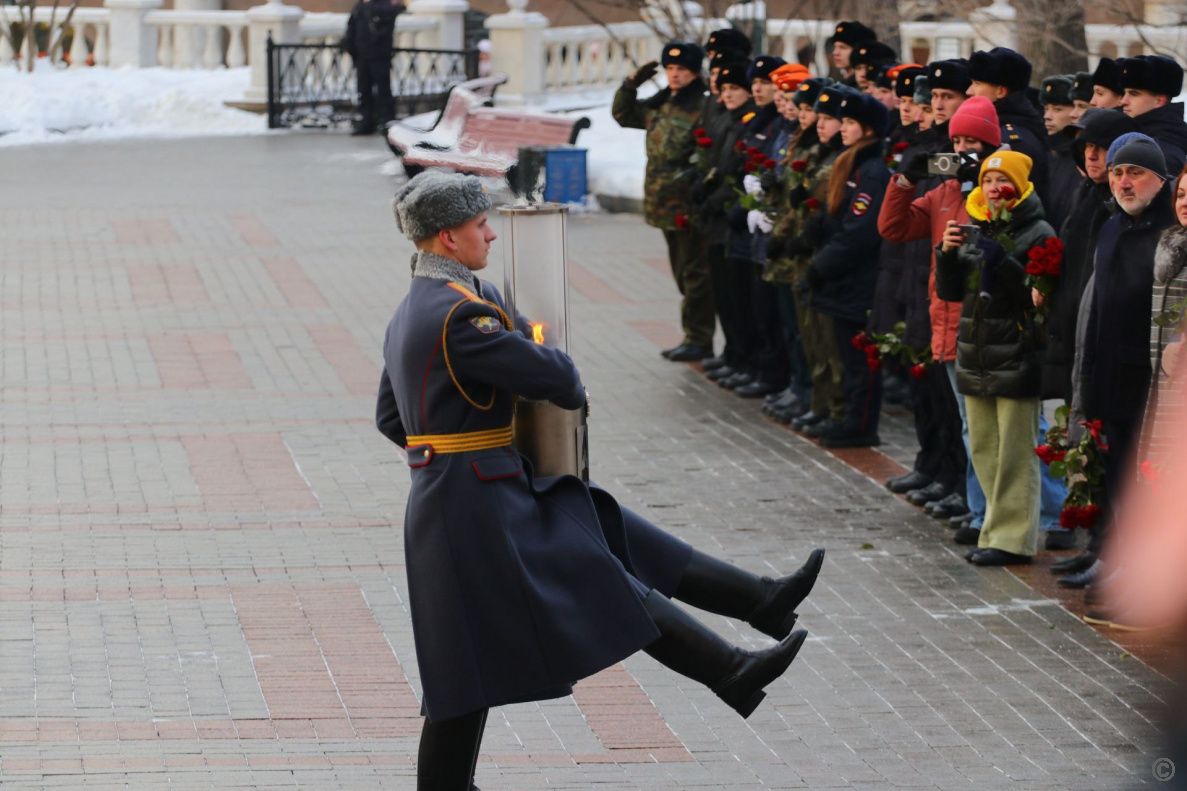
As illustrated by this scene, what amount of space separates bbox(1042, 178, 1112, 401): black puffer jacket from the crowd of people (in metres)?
0.01

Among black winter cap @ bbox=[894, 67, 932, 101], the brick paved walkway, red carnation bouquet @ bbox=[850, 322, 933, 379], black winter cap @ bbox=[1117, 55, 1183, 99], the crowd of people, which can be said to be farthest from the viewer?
black winter cap @ bbox=[894, 67, 932, 101]

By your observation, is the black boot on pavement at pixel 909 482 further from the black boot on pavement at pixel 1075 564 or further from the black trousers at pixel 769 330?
the black trousers at pixel 769 330

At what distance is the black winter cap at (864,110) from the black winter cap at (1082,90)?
45.7 inches

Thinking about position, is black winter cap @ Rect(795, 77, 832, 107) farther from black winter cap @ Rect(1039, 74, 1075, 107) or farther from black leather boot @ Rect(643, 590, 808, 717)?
black leather boot @ Rect(643, 590, 808, 717)

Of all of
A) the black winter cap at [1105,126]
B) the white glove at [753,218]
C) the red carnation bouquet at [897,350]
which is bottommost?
the red carnation bouquet at [897,350]

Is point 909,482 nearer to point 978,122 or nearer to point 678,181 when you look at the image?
point 978,122

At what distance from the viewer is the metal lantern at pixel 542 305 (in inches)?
212

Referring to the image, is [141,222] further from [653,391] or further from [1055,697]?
[1055,697]

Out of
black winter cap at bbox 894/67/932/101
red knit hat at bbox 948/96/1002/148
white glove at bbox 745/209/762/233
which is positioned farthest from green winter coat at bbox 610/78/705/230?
red knit hat at bbox 948/96/1002/148

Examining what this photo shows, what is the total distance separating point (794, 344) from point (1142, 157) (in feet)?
13.8

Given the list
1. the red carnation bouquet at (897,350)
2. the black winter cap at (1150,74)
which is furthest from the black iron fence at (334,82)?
the black winter cap at (1150,74)

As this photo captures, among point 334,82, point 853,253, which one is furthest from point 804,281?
point 334,82

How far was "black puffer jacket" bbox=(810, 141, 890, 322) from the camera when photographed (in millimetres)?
10062

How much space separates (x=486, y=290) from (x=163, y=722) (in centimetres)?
212
